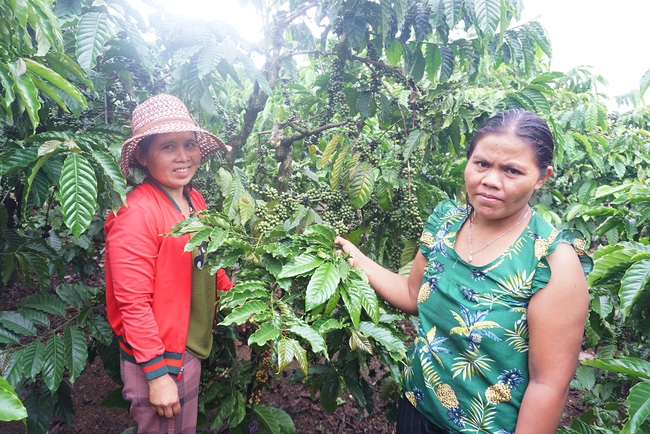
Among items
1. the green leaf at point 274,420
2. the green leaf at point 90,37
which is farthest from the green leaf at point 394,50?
the green leaf at point 274,420

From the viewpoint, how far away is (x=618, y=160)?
11.0 ft

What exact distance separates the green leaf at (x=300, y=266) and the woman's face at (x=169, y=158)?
2.08ft

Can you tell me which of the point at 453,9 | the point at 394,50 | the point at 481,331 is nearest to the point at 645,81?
the point at 453,9

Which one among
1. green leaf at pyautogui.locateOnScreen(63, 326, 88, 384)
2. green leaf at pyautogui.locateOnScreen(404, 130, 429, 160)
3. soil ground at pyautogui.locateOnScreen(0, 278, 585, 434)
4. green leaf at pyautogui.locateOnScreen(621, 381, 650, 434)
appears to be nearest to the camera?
green leaf at pyautogui.locateOnScreen(621, 381, 650, 434)

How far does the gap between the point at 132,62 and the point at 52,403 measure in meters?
1.68

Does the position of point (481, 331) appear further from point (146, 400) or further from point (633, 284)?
point (146, 400)

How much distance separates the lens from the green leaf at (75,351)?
1633 millimetres

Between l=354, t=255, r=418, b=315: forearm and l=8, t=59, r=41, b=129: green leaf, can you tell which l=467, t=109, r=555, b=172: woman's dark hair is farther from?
l=8, t=59, r=41, b=129: green leaf

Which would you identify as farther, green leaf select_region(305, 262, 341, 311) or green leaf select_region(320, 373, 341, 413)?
green leaf select_region(320, 373, 341, 413)

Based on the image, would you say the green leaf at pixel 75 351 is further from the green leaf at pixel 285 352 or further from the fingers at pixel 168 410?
the green leaf at pixel 285 352

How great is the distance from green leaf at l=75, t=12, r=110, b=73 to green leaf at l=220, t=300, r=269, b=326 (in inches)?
43.0

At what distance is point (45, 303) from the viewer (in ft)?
6.03

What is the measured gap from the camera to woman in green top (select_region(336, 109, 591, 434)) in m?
1.06

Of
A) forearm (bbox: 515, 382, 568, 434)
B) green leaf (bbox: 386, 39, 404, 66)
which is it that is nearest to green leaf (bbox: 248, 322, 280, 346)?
forearm (bbox: 515, 382, 568, 434)
